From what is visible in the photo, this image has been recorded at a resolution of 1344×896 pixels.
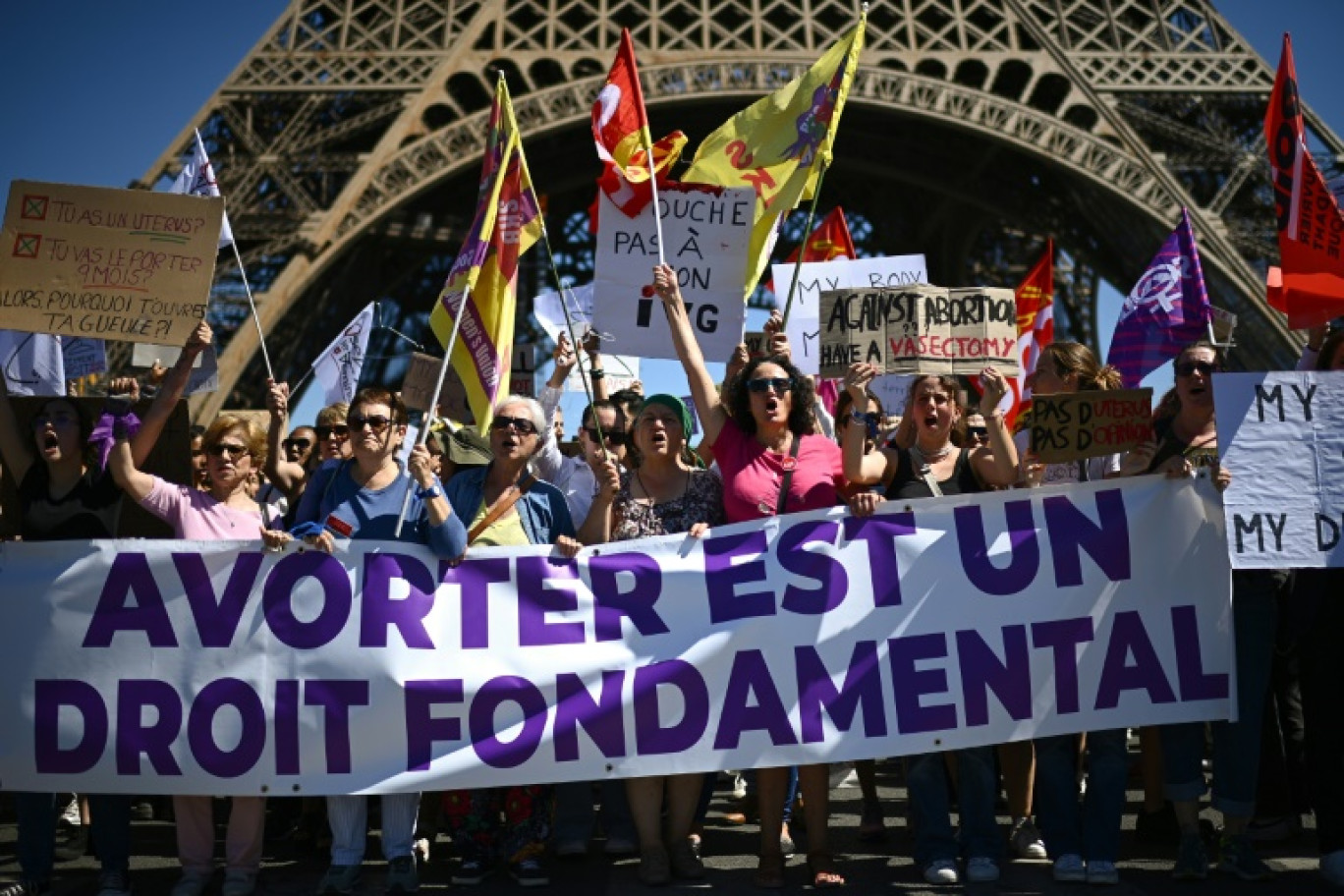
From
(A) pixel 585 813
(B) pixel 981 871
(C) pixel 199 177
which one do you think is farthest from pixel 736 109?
(B) pixel 981 871

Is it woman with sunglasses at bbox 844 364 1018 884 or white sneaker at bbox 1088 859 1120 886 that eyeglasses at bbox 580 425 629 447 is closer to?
woman with sunglasses at bbox 844 364 1018 884

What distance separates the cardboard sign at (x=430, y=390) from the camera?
7.88 m

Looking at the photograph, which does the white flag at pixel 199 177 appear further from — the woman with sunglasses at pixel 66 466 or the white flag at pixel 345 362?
the woman with sunglasses at pixel 66 466

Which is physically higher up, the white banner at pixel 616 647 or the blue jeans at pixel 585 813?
the white banner at pixel 616 647

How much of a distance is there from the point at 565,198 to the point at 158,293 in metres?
25.1

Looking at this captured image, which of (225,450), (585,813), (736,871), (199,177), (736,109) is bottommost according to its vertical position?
(736,871)

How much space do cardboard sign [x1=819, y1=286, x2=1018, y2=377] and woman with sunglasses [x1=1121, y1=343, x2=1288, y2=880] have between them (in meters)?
0.71

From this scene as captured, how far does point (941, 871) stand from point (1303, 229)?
10.7 feet

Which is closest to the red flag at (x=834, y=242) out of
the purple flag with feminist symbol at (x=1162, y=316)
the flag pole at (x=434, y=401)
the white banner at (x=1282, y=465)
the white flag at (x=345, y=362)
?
the purple flag with feminist symbol at (x=1162, y=316)

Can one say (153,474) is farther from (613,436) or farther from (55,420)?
(613,436)

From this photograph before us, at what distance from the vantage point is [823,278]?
32.6 ft

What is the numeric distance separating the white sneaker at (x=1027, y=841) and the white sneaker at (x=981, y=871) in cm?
47

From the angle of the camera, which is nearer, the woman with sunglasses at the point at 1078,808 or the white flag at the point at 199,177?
the woman with sunglasses at the point at 1078,808

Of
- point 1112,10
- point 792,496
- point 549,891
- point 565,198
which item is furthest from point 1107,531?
point 565,198
